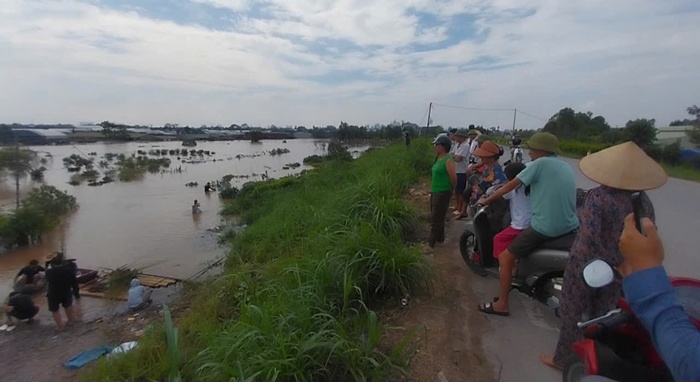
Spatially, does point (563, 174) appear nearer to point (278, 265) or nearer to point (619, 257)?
point (619, 257)

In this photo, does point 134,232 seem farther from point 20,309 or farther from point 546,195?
point 546,195

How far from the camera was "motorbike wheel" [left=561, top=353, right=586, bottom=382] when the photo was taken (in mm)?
2037

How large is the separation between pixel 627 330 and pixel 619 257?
25.5 inches

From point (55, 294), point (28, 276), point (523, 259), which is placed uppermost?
point (523, 259)

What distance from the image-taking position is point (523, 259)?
3.24m

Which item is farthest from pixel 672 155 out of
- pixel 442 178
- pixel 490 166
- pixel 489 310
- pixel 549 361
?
pixel 549 361

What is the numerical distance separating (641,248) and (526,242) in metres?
1.88

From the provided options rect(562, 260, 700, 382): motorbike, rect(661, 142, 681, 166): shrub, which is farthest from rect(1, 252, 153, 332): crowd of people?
rect(661, 142, 681, 166): shrub

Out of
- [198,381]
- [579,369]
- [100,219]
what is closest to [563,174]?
[579,369]

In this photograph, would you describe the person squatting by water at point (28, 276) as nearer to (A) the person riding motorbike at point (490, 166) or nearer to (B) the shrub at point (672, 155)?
(A) the person riding motorbike at point (490, 166)

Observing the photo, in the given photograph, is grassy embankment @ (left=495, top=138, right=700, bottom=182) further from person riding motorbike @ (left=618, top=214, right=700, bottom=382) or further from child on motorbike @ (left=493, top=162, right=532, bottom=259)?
person riding motorbike @ (left=618, top=214, right=700, bottom=382)

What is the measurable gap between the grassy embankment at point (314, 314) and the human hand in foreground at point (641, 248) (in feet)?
5.62

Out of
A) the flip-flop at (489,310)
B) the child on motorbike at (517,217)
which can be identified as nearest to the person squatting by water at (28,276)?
the flip-flop at (489,310)

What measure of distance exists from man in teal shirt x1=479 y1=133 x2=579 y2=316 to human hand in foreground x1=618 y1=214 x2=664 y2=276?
172 centimetres
